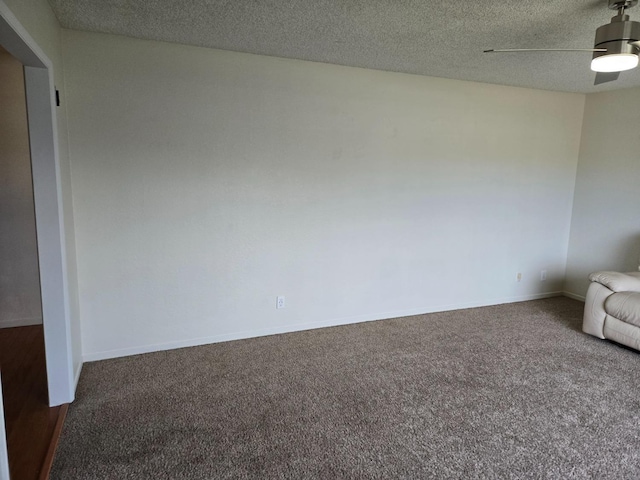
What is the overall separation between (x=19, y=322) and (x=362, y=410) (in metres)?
3.28

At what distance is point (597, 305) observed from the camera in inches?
141

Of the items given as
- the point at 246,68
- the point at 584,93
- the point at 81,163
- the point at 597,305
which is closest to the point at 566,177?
the point at 584,93

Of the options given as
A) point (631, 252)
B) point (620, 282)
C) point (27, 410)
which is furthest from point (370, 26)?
point (631, 252)

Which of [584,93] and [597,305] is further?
[584,93]

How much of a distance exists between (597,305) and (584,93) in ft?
8.39

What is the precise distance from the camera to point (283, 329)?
368cm

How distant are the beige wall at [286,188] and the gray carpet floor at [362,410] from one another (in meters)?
0.41

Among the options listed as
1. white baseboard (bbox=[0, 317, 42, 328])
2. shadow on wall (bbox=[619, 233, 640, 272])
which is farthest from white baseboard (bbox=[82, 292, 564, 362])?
white baseboard (bbox=[0, 317, 42, 328])

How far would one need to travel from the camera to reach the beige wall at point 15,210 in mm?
3436

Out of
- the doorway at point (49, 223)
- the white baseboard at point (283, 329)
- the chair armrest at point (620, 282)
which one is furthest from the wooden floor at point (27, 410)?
the chair armrest at point (620, 282)

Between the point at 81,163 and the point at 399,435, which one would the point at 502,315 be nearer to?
the point at 399,435

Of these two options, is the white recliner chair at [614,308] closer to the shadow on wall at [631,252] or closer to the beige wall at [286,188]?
the shadow on wall at [631,252]

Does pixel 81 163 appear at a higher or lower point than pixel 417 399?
higher

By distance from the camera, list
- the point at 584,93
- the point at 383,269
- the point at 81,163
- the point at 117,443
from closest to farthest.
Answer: the point at 117,443 < the point at 81,163 < the point at 383,269 < the point at 584,93
